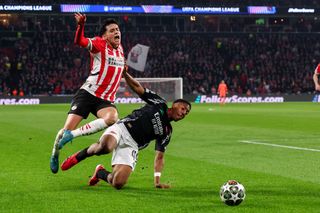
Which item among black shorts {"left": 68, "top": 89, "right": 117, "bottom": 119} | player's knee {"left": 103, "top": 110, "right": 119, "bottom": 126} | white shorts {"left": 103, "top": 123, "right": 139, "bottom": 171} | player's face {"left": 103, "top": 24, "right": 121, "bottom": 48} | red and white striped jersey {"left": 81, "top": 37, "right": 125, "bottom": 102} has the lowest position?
white shorts {"left": 103, "top": 123, "right": 139, "bottom": 171}

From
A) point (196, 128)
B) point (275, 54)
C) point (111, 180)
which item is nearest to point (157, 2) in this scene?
point (275, 54)

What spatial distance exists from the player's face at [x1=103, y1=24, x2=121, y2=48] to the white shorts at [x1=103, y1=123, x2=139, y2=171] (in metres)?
1.65

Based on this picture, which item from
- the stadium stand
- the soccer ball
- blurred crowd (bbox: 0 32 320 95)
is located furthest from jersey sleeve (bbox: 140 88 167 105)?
the stadium stand

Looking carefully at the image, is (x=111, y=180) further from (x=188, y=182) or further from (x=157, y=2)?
(x=157, y=2)

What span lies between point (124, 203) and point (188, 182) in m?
2.10

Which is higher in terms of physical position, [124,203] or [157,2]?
[157,2]

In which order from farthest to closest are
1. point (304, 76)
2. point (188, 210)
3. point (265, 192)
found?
point (304, 76)
point (265, 192)
point (188, 210)

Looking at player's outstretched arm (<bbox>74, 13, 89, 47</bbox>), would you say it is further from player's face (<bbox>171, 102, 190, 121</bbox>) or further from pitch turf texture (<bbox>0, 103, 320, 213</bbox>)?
pitch turf texture (<bbox>0, 103, 320, 213</bbox>)

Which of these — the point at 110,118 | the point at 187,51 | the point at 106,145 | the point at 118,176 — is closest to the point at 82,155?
the point at 106,145

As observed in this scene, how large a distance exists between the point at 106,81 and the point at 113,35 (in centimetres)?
71

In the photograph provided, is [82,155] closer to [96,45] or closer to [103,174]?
[103,174]

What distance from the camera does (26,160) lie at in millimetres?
12102

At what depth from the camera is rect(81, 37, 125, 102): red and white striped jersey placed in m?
9.65

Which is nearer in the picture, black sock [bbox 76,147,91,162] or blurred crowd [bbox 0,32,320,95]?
black sock [bbox 76,147,91,162]
